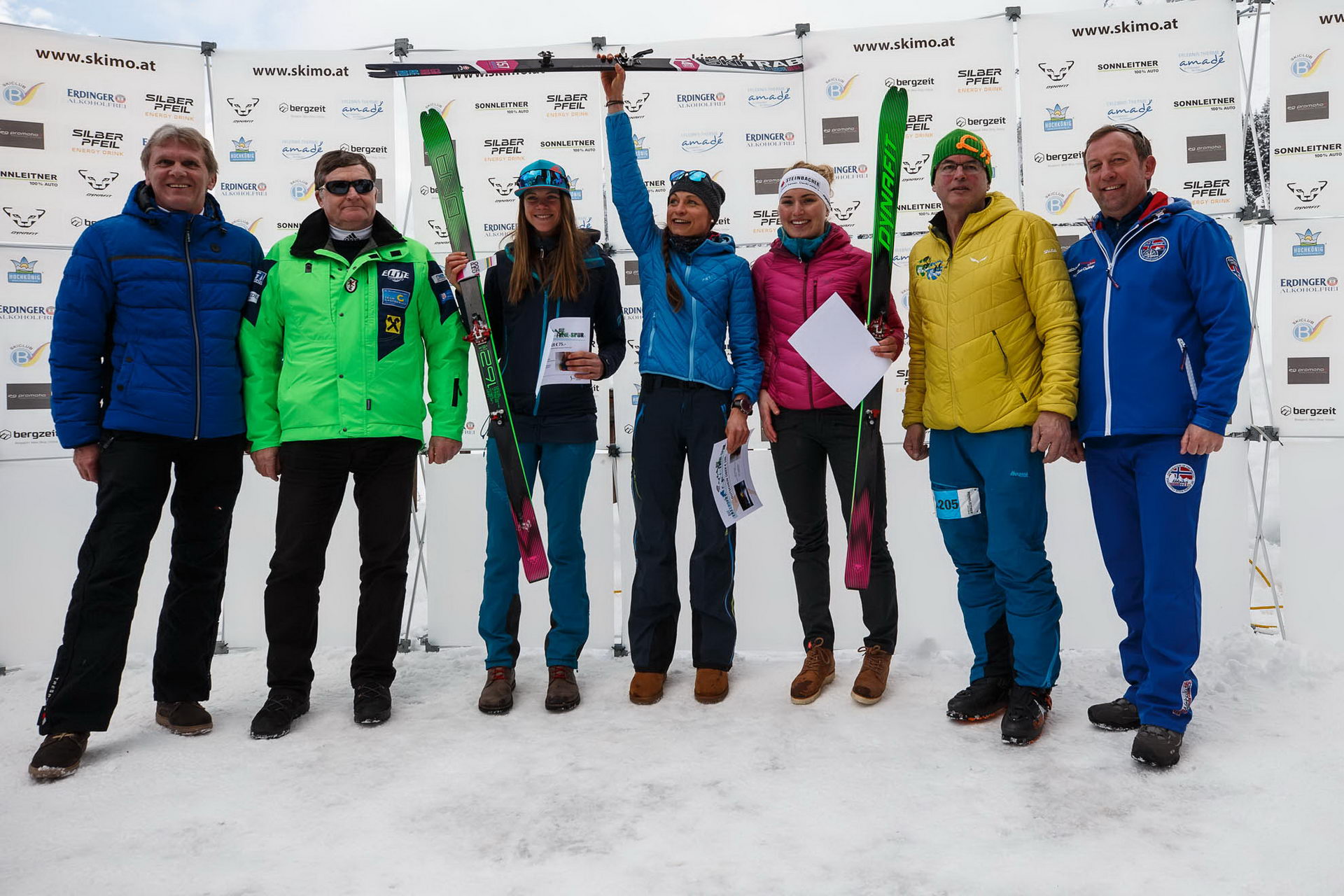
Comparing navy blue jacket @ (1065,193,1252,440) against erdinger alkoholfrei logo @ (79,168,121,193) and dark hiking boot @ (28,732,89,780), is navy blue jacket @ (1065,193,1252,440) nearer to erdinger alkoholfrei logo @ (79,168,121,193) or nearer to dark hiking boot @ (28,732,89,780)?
dark hiking boot @ (28,732,89,780)

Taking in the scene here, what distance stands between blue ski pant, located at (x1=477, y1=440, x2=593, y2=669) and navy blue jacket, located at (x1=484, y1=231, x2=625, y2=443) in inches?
2.9

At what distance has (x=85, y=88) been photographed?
423 cm

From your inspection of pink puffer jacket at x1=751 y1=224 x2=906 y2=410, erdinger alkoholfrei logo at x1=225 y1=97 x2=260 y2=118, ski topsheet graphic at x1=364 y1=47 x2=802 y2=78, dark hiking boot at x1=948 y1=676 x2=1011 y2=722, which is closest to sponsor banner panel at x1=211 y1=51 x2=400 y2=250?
erdinger alkoholfrei logo at x1=225 y1=97 x2=260 y2=118

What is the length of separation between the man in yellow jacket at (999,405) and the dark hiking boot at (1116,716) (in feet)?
0.62

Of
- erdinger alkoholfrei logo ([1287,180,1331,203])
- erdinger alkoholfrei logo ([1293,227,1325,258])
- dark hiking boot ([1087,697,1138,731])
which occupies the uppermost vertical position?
erdinger alkoholfrei logo ([1287,180,1331,203])

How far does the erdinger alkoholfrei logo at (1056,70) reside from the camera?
419 centimetres

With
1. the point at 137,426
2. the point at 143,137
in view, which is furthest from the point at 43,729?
the point at 143,137

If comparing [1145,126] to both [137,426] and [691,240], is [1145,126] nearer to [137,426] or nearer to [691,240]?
[691,240]

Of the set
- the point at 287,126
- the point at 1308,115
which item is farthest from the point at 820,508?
the point at 287,126

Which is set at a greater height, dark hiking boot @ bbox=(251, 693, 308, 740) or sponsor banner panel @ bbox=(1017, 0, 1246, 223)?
sponsor banner panel @ bbox=(1017, 0, 1246, 223)

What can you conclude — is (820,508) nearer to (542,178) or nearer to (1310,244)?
(542,178)

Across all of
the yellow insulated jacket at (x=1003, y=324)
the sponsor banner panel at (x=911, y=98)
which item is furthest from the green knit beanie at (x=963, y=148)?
the sponsor banner panel at (x=911, y=98)

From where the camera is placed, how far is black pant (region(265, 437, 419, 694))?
304 cm

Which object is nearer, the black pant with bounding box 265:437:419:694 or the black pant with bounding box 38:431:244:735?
the black pant with bounding box 38:431:244:735
